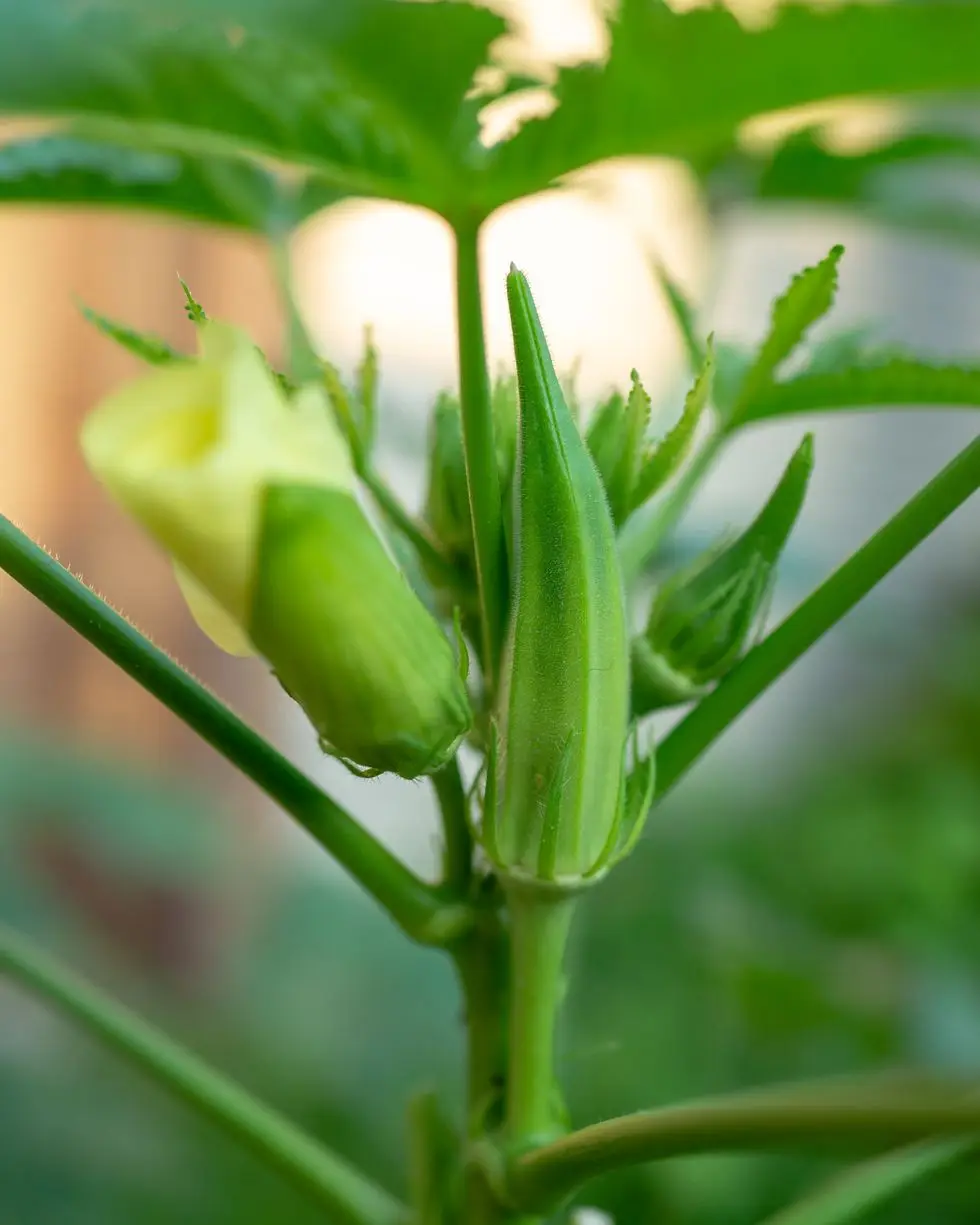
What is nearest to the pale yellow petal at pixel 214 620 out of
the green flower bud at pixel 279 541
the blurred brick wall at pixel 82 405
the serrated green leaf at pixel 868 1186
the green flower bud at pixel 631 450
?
the green flower bud at pixel 279 541

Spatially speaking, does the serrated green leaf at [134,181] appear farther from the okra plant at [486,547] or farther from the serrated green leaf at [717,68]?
the serrated green leaf at [717,68]

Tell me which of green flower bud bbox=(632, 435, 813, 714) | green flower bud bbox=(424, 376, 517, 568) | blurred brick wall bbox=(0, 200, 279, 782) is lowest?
blurred brick wall bbox=(0, 200, 279, 782)

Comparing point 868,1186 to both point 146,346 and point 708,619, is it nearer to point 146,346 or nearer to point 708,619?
point 708,619

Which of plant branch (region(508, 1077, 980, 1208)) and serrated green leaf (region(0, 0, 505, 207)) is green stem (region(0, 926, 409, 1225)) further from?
serrated green leaf (region(0, 0, 505, 207))

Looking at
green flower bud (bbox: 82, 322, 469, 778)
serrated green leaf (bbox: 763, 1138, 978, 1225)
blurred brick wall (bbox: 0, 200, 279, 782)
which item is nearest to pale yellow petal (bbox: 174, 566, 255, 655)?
green flower bud (bbox: 82, 322, 469, 778)

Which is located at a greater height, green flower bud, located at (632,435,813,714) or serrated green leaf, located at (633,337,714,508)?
serrated green leaf, located at (633,337,714,508)

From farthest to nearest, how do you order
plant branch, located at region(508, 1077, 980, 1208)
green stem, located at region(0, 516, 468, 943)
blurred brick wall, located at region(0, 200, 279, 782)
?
blurred brick wall, located at region(0, 200, 279, 782) < green stem, located at region(0, 516, 468, 943) < plant branch, located at region(508, 1077, 980, 1208)

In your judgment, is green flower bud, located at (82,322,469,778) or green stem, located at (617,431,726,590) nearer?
green flower bud, located at (82,322,469,778)

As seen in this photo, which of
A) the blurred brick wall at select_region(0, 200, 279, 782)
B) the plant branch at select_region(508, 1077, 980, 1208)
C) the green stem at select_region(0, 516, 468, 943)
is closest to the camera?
the plant branch at select_region(508, 1077, 980, 1208)
